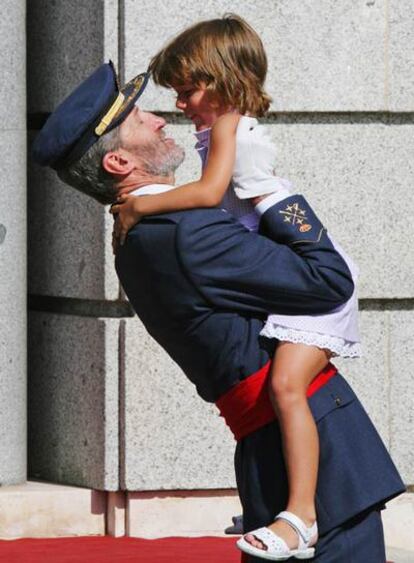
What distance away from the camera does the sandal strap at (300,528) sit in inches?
128

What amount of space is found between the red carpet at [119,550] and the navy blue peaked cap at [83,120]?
2628mm

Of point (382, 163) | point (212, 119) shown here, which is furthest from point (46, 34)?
point (212, 119)

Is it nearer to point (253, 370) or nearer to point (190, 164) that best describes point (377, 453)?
point (253, 370)

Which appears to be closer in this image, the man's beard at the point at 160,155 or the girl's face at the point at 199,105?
the man's beard at the point at 160,155

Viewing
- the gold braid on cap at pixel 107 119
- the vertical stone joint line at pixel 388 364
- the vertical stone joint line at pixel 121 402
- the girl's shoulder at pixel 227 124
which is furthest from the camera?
the vertical stone joint line at pixel 388 364

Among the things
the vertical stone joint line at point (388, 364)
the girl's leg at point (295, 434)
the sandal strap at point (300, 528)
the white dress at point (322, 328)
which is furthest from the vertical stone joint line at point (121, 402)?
the sandal strap at point (300, 528)

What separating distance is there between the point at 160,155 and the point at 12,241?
3086mm

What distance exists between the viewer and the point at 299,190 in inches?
248

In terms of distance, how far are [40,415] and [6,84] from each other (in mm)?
1389

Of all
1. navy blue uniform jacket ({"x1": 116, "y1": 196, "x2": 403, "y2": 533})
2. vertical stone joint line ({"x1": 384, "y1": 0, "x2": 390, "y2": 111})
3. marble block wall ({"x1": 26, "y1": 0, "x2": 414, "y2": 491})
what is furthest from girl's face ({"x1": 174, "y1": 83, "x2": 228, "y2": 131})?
vertical stone joint line ({"x1": 384, "y1": 0, "x2": 390, "y2": 111})

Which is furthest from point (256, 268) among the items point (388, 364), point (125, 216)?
point (388, 364)

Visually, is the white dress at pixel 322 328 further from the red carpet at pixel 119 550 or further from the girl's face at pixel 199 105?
the red carpet at pixel 119 550

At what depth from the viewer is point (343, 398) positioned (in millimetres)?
3375

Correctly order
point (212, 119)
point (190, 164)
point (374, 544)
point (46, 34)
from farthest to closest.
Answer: point (46, 34)
point (190, 164)
point (212, 119)
point (374, 544)
